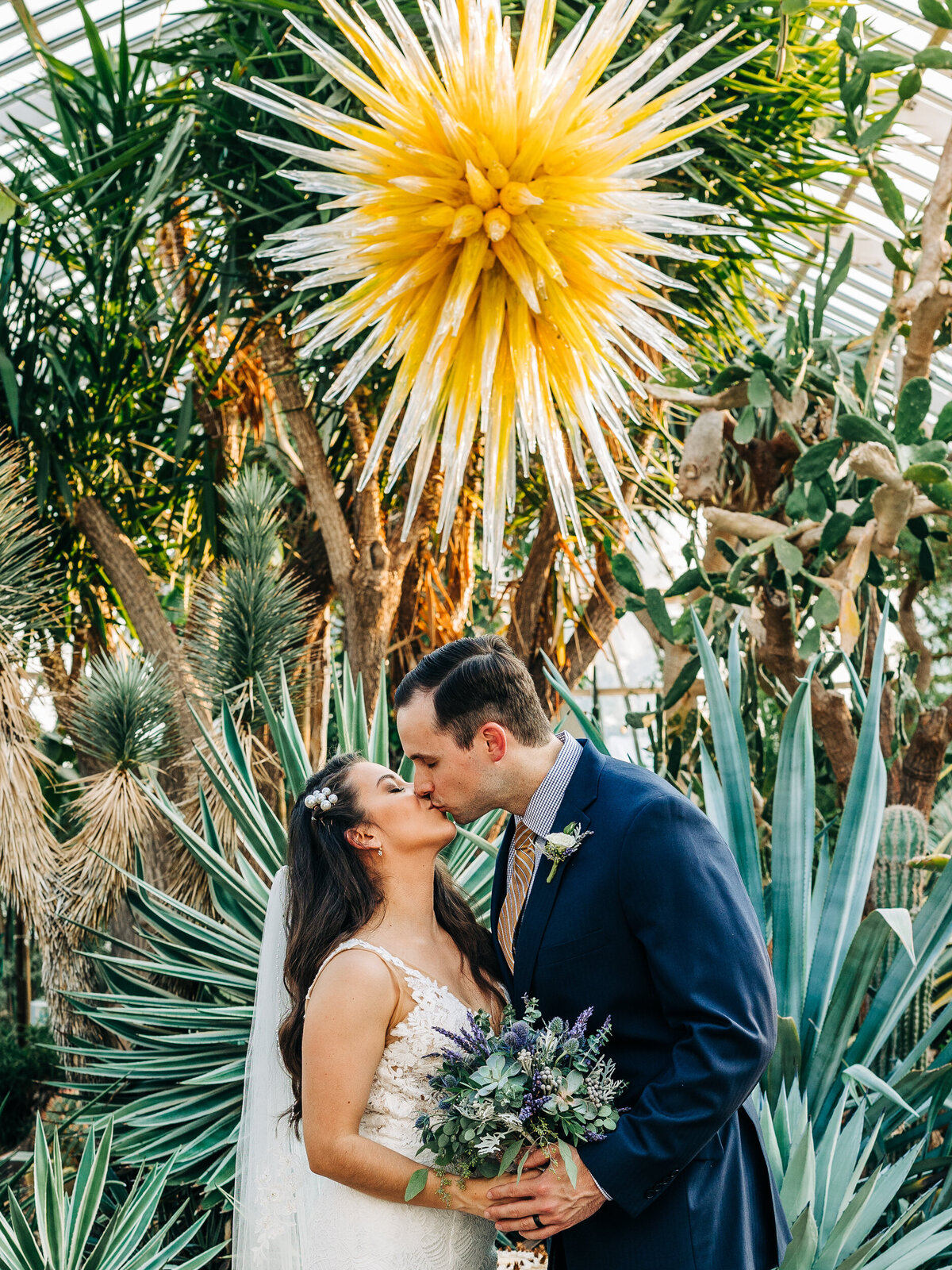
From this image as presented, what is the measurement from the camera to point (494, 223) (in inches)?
68.4

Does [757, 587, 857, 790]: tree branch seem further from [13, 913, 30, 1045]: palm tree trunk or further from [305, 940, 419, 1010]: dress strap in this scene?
[13, 913, 30, 1045]: palm tree trunk

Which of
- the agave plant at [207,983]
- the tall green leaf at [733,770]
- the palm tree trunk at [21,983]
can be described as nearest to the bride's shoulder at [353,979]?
the tall green leaf at [733,770]

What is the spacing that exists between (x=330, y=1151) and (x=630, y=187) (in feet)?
5.21

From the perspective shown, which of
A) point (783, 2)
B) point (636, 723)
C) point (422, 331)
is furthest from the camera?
point (636, 723)

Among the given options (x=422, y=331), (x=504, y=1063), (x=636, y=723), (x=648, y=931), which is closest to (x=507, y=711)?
(x=648, y=931)

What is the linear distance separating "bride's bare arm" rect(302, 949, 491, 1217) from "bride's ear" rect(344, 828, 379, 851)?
0.29m

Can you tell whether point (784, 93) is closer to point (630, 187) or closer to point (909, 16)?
point (909, 16)

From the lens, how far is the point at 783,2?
7.94 ft

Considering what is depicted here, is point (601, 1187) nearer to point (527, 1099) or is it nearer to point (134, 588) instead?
point (527, 1099)

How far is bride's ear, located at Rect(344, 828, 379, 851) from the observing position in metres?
1.96

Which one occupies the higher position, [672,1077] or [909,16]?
[909,16]

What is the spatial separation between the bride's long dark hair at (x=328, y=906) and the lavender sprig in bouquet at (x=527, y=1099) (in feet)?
1.43

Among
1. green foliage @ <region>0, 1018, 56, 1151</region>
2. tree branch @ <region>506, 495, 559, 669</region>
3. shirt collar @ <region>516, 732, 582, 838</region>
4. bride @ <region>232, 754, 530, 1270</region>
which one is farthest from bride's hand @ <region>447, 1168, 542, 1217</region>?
green foliage @ <region>0, 1018, 56, 1151</region>

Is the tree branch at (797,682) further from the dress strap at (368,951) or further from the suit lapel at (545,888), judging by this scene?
the dress strap at (368,951)
